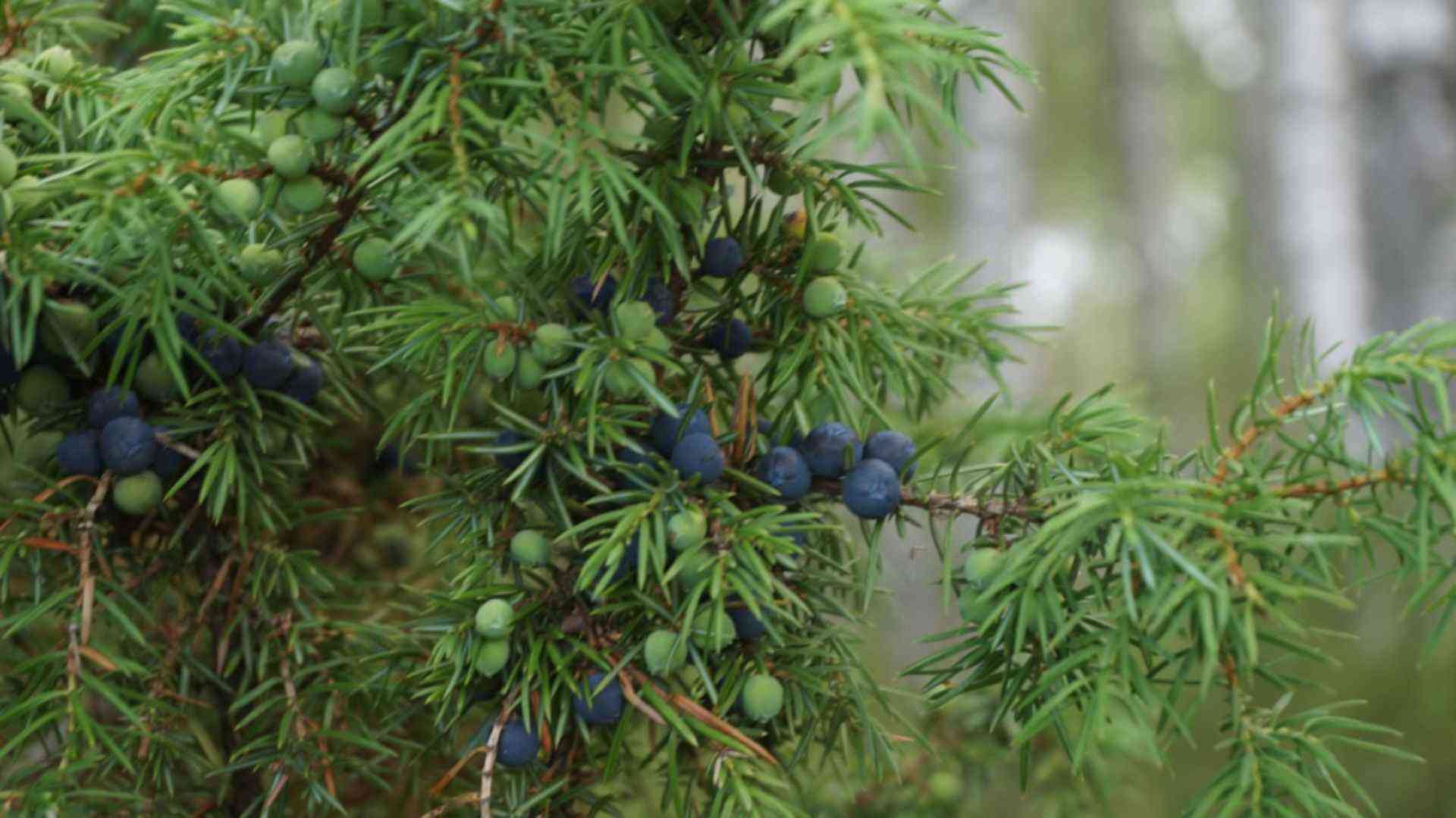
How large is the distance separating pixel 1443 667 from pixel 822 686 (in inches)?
73.2

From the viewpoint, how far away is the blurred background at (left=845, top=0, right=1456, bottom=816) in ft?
6.70

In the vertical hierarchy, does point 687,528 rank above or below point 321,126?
below

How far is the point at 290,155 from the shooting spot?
1.76ft

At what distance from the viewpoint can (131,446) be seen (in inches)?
24.8

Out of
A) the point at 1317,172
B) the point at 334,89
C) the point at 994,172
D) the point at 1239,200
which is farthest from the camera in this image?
the point at 1239,200

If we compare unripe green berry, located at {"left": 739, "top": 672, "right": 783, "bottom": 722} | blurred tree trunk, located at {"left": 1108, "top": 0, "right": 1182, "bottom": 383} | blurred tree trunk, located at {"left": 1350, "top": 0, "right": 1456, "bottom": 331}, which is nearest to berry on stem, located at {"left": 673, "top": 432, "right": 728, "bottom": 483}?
unripe green berry, located at {"left": 739, "top": 672, "right": 783, "bottom": 722}

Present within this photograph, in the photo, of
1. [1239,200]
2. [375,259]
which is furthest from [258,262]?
[1239,200]

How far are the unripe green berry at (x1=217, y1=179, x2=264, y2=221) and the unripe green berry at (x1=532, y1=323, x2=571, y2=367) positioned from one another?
145mm

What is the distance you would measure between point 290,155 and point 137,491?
24cm

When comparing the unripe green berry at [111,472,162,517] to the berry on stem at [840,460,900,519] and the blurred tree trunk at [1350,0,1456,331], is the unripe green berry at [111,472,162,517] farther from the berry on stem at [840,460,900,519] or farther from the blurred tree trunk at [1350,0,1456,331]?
the blurred tree trunk at [1350,0,1456,331]

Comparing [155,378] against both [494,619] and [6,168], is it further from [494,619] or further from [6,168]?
[494,619]

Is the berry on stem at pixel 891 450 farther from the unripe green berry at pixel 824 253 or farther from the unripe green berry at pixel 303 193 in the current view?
the unripe green berry at pixel 303 193

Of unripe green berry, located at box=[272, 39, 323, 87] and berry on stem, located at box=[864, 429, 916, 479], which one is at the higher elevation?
unripe green berry, located at box=[272, 39, 323, 87]

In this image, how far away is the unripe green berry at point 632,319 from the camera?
0.56 meters
